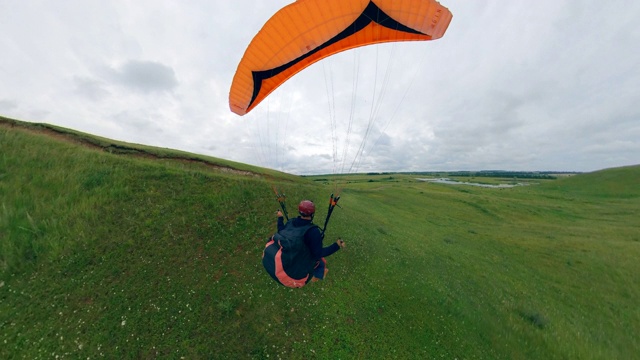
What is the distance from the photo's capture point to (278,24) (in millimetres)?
8336

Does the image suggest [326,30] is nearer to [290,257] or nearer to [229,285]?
[290,257]

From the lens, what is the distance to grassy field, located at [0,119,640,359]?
731cm

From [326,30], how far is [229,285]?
32.9 feet

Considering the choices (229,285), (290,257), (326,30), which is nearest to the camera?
(290,257)

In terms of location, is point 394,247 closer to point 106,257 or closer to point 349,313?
point 349,313

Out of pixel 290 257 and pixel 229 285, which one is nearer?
pixel 290 257

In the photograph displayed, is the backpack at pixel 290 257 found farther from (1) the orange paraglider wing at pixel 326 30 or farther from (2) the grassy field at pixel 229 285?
(1) the orange paraglider wing at pixel 326 30

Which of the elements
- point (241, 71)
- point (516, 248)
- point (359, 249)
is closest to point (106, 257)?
point (241, 71)

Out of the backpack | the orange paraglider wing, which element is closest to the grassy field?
the backpack

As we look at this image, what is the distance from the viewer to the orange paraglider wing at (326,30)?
26.2ft

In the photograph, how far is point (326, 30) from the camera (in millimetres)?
8547

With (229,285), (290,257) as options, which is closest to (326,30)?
(290,257)

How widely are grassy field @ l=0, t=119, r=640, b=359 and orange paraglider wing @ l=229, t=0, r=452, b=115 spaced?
5371 mm

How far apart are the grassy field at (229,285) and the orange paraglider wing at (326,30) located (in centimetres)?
537
